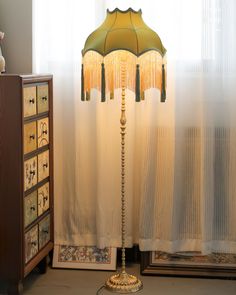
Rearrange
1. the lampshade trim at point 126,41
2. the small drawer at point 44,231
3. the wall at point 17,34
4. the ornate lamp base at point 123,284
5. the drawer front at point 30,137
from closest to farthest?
the lampshade trim at point 126,41 → the drawer front at point 30,137 → the ornate lamp base at point 123,284 → the small drawer at point 44,231 → the wall at point 17,34

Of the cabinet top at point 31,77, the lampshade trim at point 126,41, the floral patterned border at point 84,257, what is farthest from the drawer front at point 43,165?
the lampshade trim at point 126,41

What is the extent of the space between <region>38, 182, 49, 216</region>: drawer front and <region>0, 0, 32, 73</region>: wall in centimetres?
68

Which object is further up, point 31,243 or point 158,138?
point 158,138

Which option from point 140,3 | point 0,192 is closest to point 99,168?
point 0,192

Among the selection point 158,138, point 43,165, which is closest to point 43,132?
point 43,165

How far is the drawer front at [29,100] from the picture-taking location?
113 inches

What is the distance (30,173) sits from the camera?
2.98 metres

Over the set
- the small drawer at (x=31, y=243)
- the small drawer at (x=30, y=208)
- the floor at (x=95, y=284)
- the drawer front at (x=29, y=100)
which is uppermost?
the drawer front at (x=29, y=100)

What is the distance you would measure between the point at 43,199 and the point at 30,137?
0.41 m

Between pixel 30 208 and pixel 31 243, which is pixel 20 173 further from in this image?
pixel 31 243

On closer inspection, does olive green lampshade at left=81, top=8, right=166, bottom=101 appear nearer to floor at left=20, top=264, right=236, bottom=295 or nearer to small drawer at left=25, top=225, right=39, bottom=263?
small drawer at left=25, top=225, right=39, bottom=263

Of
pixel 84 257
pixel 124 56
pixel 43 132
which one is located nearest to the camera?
pixel 124 56

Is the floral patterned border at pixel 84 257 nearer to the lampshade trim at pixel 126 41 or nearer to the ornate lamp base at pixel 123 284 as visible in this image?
the ornate lamp base at pixel 123 284

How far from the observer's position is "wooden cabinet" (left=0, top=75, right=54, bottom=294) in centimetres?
281
